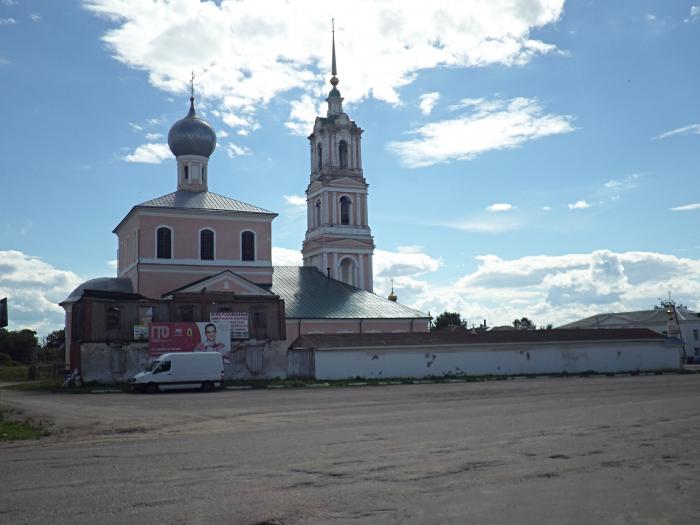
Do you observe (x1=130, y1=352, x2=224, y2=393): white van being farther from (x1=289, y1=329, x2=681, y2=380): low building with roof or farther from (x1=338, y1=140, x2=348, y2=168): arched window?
(x1=338, y1=140, x2=348, y2=168): arched window

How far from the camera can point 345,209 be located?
56438mm

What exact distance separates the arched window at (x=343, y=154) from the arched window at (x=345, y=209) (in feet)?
9.07

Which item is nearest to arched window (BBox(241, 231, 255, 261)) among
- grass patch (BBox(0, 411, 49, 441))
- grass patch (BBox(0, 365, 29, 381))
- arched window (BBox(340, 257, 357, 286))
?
arched window (BBox(340, 257, 357, 286))

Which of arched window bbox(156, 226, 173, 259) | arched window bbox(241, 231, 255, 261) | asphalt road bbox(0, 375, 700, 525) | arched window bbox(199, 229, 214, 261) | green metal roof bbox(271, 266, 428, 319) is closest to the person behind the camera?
asphalt road bbox(0, 375, 700, 525)

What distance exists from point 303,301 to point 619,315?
61207mm

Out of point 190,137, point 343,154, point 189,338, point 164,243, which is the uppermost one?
point 343,154

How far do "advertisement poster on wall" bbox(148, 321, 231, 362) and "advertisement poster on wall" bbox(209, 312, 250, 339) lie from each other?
1.08 feet

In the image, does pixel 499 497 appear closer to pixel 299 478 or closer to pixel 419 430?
pixel 299 478

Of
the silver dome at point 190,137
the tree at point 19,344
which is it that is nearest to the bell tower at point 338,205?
the silver dome at point 190,137

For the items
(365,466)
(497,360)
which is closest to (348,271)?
(497,360)

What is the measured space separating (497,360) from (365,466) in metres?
31.5

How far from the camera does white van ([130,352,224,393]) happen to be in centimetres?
2975

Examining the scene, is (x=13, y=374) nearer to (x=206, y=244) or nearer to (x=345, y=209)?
(x=206, y=244)

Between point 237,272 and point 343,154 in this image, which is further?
point 343,154
